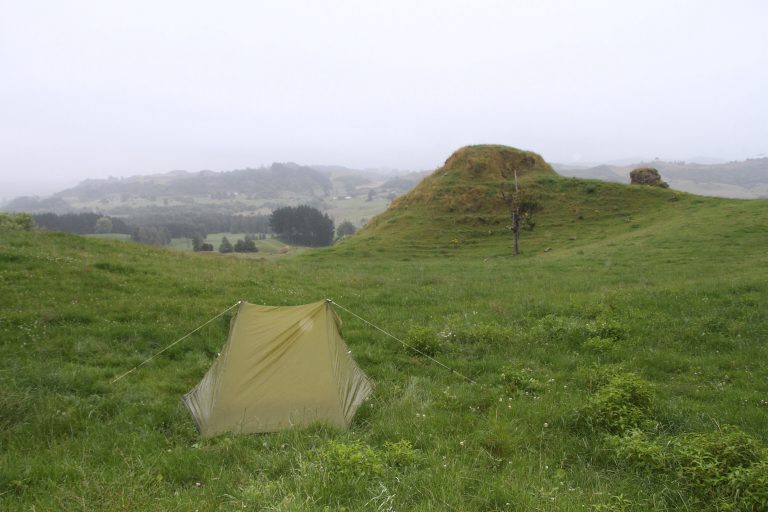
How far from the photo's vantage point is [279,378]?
324 inches

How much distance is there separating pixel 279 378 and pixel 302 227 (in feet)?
382

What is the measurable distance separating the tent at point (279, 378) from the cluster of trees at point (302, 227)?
371 feet

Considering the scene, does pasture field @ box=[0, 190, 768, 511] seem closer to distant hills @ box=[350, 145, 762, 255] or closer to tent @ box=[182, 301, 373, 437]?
tent @ box=[182, 301, 373, 437]

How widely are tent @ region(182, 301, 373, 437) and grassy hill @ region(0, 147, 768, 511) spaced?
43cm

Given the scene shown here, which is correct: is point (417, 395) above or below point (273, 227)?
above

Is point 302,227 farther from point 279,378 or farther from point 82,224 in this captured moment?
point 279,378

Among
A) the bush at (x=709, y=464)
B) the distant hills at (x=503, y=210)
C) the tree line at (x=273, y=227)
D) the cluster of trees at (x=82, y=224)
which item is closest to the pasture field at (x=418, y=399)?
the bush at (x=709, y=464)

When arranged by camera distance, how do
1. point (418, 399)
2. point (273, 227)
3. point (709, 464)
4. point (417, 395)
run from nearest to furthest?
point (709, 464)
point (418, 399)
point (417, 395)
point (273, 227)

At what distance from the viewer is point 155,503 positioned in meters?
5.19

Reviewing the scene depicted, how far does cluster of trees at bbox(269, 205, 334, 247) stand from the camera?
12138 cm

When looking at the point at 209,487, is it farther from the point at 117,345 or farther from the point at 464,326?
the point at 464,326

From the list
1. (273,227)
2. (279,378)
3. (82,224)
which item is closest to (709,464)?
(279,378)

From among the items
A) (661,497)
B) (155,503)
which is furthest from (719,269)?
(155,503)

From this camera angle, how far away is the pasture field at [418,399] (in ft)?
17.8
